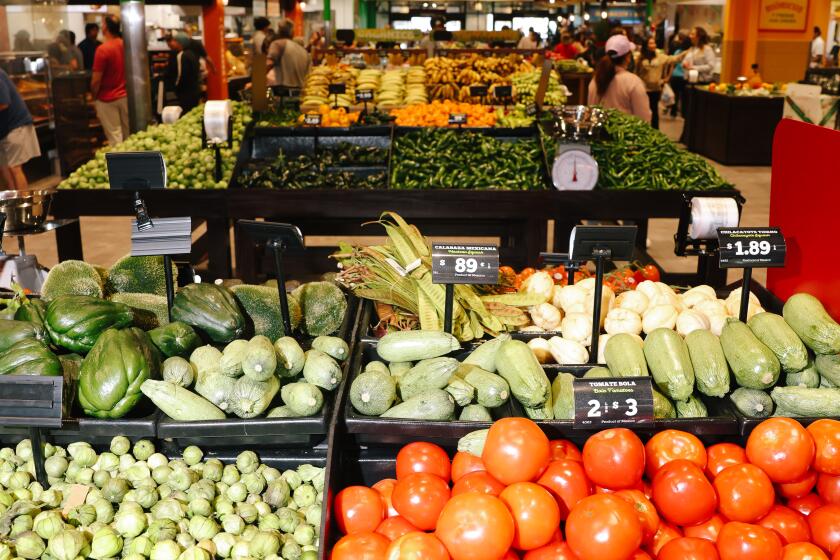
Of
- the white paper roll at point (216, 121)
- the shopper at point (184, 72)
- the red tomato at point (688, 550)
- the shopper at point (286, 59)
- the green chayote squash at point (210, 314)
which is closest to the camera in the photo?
the red tomato at point (688, 550)

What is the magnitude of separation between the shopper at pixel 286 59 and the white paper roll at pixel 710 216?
8.03m

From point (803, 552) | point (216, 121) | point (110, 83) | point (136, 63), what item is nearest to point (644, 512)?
point (803, 552)

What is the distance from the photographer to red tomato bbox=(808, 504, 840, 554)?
1.61 metres

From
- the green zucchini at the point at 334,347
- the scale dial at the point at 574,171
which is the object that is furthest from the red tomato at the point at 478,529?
the scale dial at the point at 574,171

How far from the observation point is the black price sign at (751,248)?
218cm

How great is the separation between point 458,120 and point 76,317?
13.3ft

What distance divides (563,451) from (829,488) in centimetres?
59

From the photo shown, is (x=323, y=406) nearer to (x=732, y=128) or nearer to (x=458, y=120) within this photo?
(x=458, y=120)

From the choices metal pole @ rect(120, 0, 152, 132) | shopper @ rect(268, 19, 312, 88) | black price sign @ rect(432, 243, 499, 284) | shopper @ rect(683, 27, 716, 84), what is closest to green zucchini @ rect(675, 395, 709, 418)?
black price sign @ rect(432, 243, 499, 284)

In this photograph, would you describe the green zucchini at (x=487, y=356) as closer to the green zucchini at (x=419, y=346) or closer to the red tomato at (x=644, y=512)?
the green zucchini at (x=419, y=346)

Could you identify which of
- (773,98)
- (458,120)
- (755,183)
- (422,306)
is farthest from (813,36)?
(422,306)

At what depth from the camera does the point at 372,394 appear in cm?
Answer: 192

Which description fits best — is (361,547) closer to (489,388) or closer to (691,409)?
(489,388)

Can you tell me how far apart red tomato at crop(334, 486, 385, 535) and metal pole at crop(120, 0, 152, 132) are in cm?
697
